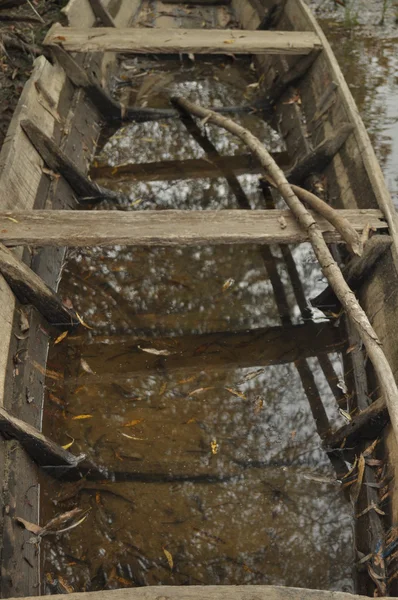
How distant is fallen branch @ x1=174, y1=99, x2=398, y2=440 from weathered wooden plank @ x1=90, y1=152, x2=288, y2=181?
42 cm

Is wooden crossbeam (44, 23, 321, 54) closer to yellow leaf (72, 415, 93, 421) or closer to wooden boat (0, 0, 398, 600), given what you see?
wooden boat (0, 0, 398, 600)

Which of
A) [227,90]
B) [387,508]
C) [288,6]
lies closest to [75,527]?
[387,508]

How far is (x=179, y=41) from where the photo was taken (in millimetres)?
5047

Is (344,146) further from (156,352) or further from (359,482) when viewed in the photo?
(359,482)

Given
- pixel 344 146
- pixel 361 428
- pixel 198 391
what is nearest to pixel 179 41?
pixel 344 146

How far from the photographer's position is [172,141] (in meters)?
5.59

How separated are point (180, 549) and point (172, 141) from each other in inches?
146

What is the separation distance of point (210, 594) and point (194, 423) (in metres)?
1.38

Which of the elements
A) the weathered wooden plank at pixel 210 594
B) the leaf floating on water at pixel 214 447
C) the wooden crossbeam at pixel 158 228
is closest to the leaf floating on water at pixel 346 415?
the leaf floating on water at pixel 214 447

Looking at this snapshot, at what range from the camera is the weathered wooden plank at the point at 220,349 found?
378cm

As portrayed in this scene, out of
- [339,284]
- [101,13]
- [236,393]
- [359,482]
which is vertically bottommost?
[359,482]

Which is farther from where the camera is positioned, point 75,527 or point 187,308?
point 187,308

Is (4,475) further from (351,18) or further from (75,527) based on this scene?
(351,18)

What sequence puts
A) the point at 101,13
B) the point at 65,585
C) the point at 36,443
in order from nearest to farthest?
1. the point at 65,585
2. the point at 36,443
3. the point at 101,13
